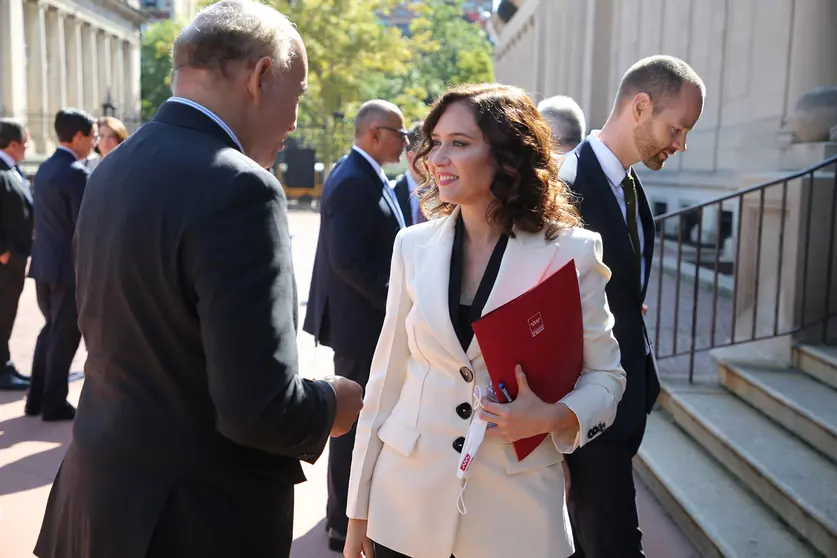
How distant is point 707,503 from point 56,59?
166 feet

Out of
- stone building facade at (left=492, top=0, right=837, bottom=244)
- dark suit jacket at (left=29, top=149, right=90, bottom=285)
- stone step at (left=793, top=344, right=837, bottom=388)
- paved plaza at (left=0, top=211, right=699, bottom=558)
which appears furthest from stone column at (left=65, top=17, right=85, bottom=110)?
stone step at (left=793, top=344, right=837, bottom=388)

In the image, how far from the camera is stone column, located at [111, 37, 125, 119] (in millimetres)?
58312

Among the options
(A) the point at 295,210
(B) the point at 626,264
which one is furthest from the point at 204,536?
(A) the point at 295,210

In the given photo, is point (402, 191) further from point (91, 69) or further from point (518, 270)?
point (91, 69)

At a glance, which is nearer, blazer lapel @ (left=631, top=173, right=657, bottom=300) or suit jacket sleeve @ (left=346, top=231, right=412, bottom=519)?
suit jacket sleeve @ (left=346, top=231, right=412, bottom=519)

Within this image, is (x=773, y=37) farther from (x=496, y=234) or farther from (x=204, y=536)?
(x=204, y=536)

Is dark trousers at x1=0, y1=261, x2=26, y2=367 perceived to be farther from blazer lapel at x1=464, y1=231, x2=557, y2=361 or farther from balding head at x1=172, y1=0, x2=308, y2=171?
blazer lapel at x1=464, y1=231, x2=557, y2=361

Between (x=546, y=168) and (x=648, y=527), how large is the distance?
287 cm

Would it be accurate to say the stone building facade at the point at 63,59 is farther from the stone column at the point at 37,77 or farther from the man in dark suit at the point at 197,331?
the man in dark suit at the point at 197,331

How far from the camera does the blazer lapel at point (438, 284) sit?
234 cm

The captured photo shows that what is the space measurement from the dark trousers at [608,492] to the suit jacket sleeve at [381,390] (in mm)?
1002

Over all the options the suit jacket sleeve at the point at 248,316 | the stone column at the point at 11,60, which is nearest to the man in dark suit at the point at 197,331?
the suit jacket sleeve at the point at 248,316

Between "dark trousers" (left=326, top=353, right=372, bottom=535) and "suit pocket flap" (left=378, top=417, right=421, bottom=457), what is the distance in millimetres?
2062

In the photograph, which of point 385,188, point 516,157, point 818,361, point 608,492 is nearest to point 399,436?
point 516,157
